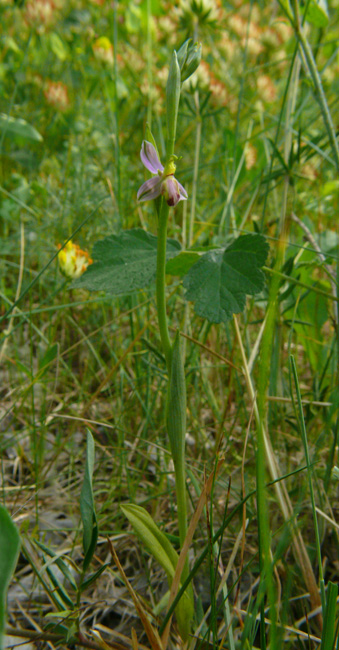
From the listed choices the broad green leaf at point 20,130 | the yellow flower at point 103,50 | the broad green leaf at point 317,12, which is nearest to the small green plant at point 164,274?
the broad green leaf at point 317,12

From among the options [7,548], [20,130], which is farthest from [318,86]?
[20,130]

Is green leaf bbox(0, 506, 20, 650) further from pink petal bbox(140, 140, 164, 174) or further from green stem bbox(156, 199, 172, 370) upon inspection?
pink petal bbox(140, 140, 164, 174)

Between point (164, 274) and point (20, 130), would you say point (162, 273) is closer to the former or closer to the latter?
point (164, 274)

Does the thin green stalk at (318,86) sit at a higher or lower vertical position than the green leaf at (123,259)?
higher

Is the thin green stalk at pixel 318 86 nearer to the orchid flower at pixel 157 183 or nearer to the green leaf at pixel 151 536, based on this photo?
the orchid flower at pixel 157 183

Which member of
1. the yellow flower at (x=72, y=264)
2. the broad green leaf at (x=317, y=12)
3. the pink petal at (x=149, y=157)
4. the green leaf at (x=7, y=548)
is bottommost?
the green leaf at (x=7, y=548)

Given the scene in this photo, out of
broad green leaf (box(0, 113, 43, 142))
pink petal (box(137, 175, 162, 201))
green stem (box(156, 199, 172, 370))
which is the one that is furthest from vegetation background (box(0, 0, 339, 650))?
pink petal (box(137, 175, 162, 201))

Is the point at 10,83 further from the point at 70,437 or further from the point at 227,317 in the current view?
the point at 227,317

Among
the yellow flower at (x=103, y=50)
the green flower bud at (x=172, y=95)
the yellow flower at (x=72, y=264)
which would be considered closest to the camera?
the green flower bud at (x=172, y=95)
